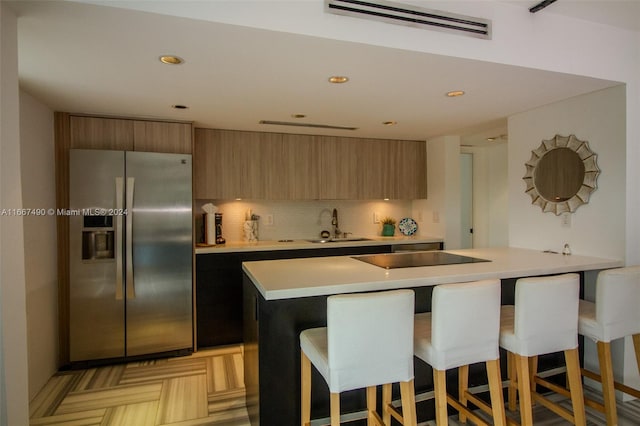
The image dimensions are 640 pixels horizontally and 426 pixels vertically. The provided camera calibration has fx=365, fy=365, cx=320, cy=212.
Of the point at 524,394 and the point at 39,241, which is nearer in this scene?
the point at 524,394

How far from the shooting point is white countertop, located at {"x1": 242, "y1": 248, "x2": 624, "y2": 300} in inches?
73.3

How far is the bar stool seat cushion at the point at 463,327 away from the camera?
1700 mm

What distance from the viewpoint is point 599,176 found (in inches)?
105

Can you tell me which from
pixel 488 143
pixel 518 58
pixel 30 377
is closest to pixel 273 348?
pixel 30 377

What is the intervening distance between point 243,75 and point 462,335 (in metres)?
1.93

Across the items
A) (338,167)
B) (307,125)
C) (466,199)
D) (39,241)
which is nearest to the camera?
(39,241)

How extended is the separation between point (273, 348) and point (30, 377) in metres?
1.96

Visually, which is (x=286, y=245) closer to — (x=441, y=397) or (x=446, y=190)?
(x=446, y=190)

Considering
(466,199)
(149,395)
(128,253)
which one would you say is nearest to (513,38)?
(128,253)

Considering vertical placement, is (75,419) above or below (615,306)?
below

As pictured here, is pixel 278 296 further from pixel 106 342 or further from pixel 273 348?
pixel 106 342

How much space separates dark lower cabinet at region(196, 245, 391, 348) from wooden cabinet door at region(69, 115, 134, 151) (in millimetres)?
1266

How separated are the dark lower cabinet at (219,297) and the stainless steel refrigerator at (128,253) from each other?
7.3 inches

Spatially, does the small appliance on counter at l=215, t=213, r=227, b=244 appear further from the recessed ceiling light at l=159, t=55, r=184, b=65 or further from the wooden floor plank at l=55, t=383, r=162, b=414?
the recessed ceiling light at l=159, t=55, r=184, b=65
